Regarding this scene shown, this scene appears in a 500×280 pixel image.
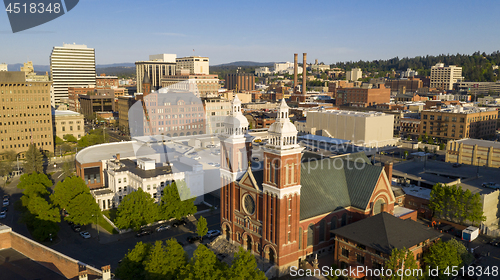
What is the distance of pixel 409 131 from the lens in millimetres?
160000

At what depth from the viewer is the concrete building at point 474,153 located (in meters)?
101

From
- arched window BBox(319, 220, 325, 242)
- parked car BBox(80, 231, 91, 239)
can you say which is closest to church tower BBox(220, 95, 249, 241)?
arched window BBox(319, 220, 325, 242)

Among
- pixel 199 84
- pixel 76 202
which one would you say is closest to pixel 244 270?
pixel 76 202

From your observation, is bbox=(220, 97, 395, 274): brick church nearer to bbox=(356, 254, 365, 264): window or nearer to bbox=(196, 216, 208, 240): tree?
bbox=(196, 216, 208, 240): tree

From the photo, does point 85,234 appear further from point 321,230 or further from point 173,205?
point 321,230

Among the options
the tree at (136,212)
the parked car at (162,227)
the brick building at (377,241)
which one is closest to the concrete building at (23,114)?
the tree at (136,212)

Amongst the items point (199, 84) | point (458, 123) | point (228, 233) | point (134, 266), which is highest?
point (199, 84)

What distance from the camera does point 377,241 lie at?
46812mm

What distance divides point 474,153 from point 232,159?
265 feet

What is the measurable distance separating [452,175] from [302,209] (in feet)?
160

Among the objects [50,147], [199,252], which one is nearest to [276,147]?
[199,252]

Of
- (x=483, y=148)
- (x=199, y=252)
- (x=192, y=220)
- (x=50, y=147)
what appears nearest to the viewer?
(x=199, y=252)

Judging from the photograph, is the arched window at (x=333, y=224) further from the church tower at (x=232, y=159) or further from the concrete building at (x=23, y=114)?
the concrete building at (x=23, y=114)

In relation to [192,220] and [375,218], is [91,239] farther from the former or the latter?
[375,218]
